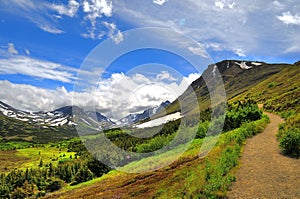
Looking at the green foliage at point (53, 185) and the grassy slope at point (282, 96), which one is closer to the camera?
the grassy slope at point (282, 96)

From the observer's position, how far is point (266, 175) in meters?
18.3

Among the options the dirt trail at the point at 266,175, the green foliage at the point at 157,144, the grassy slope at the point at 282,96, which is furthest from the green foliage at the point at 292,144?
the green foliage at the point at 157,144

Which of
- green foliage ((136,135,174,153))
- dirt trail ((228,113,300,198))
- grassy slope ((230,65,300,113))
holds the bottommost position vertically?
dirt trail ((228,113,300,198))

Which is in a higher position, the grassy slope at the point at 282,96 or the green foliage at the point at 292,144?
the grassy slope at the point at 282,96

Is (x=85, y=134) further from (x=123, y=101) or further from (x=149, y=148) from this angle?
(x=149, y=148)

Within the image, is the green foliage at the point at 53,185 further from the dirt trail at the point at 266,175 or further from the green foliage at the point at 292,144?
the green foliage at the point at 292,144

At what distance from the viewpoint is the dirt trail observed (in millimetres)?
15461

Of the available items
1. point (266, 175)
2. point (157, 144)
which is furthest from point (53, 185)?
point (266, 175)

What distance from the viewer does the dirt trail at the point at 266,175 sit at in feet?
50.7

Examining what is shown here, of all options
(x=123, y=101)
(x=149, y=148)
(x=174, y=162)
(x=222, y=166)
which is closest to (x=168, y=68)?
(x=123, y=101)

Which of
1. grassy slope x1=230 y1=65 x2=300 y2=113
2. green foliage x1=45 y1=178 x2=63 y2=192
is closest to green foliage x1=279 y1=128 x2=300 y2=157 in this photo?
grassy slope x1=230 y1=65 x2=300 y2=113

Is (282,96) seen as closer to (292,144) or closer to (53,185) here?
(292,144)

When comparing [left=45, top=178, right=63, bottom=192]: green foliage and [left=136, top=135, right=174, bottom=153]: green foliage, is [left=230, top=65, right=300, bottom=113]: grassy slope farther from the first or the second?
[left=45, top=178, right=63, bottom=192]: green foliage

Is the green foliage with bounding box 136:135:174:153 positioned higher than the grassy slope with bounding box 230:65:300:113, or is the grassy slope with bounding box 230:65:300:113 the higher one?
the grassy slope with bounding box 230:65:300:113
